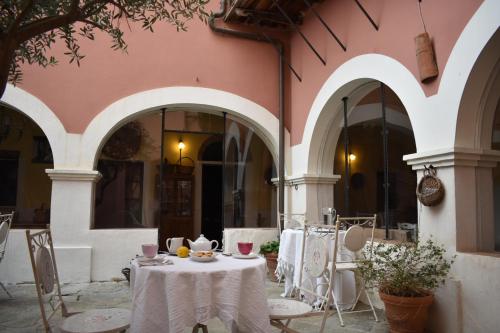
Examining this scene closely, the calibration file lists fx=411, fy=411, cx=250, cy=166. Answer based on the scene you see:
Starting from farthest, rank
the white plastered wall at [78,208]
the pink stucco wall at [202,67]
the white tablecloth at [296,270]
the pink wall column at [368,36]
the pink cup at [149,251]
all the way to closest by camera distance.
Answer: the white plastered wall at [78,208] → the pink stucco wall at [202,67] → the white tablecloth at [296,270] → the pink wall column at [368,36] → the pink cup at [149,251]

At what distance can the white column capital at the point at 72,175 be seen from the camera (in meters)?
5.75

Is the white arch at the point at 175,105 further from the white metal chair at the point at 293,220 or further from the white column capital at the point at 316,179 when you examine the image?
the white metal chair at the point at 293,220

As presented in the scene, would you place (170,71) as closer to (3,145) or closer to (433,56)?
(3,145)

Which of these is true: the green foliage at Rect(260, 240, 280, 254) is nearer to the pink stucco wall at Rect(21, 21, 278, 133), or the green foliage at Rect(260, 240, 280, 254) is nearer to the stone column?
the pink stucco wall at Rect(21, 21, 278, 133)

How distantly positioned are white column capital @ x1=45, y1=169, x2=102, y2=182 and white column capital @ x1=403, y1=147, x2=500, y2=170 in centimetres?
442

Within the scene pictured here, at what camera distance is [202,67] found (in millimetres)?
6543

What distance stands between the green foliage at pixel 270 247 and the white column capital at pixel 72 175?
2703 millimetres

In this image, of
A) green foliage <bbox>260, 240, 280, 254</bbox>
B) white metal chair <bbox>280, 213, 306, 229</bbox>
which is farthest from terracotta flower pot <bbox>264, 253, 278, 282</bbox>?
white metal chair <bbox>280, 213, 306, 229</bbox>

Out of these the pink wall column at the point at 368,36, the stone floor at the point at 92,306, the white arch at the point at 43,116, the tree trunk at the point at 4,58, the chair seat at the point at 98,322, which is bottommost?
the stone floor at the point at 92,306

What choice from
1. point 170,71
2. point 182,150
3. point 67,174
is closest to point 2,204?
point 67,174

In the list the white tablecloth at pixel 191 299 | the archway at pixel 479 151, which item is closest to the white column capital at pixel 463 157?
the archway at pixel 479 151

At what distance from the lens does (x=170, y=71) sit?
252 inches

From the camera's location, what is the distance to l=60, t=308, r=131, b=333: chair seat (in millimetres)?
2340

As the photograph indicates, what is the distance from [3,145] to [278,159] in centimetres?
465
